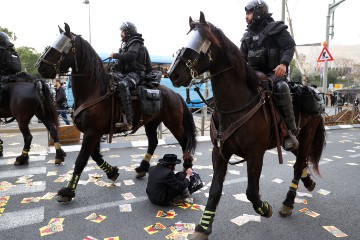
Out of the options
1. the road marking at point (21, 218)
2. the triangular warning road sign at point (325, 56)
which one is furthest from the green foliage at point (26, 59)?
the road marking at point (21, 218)

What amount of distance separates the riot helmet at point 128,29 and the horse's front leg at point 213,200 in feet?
9.58

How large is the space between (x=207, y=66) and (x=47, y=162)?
5.01 metres

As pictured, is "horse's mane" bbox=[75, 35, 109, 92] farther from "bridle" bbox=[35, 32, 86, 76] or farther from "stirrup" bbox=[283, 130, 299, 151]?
"stirrup" bbox=[283, 130, 299, 151]

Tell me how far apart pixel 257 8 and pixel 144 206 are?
10.4 ft

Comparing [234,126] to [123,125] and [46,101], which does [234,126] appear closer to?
[123,125]

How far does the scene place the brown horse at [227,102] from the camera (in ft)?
8.98

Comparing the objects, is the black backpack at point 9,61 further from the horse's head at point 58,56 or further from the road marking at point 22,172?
the horse's head at point 58,56

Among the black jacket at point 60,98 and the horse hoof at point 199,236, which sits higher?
the black jacket at point 60,98

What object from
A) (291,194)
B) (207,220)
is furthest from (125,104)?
(291,194)

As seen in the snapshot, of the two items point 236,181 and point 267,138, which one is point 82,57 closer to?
point 267,138

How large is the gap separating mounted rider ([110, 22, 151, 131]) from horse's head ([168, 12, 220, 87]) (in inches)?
83.6

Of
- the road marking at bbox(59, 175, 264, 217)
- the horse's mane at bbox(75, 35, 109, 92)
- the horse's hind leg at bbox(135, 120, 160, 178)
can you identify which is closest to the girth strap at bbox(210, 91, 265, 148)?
the road marking at bbox(59, 175, 264, 217)

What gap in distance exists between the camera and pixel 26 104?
20.2ft

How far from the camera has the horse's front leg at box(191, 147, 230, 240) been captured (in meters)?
3.10
